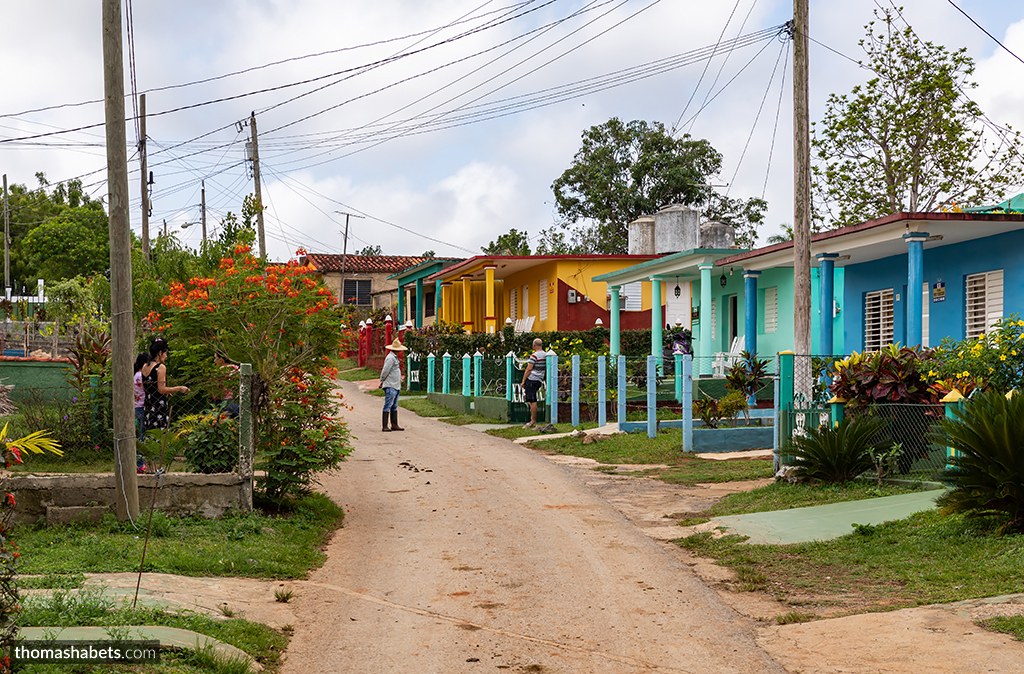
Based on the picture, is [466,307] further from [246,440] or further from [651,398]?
[246,440]

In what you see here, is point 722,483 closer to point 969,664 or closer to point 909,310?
point 909,310

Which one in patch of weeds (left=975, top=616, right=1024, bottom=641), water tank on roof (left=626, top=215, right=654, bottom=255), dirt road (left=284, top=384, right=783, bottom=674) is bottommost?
dirt road (left=284, top=384, right=783, bottom=674)

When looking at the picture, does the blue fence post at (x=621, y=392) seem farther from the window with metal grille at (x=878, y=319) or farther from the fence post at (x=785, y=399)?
the window with metal grille at (x=878, y=319)

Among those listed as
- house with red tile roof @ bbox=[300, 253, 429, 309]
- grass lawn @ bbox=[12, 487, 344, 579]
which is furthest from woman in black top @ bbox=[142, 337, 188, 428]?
house with red tile roof @ bbox=[300, 253, 429, 309]

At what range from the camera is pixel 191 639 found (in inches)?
202

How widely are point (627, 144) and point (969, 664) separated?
45144mm

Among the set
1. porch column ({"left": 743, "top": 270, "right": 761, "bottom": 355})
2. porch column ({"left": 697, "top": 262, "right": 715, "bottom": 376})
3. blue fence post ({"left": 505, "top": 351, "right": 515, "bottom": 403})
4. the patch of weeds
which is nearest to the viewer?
the patch of weeds

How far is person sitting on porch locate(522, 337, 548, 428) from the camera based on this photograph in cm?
1861

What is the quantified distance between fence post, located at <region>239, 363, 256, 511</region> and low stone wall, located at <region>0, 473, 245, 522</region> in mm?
52

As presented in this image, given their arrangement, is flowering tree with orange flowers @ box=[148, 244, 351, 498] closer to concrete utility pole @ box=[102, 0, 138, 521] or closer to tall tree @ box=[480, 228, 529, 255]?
concrete utility pole @ box=[102, 0, 138, 521]

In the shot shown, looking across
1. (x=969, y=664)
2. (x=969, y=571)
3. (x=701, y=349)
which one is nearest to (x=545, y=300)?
(x=701, y=349)

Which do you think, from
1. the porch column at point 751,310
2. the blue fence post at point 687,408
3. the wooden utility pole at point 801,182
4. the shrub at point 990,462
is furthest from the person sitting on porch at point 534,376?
the shrub at point 990,462

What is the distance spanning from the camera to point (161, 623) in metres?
5.39

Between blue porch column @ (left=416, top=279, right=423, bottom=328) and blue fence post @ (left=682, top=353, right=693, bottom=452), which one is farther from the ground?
blue porch column @ (left=416, top=279, right=423, bottom=328)
